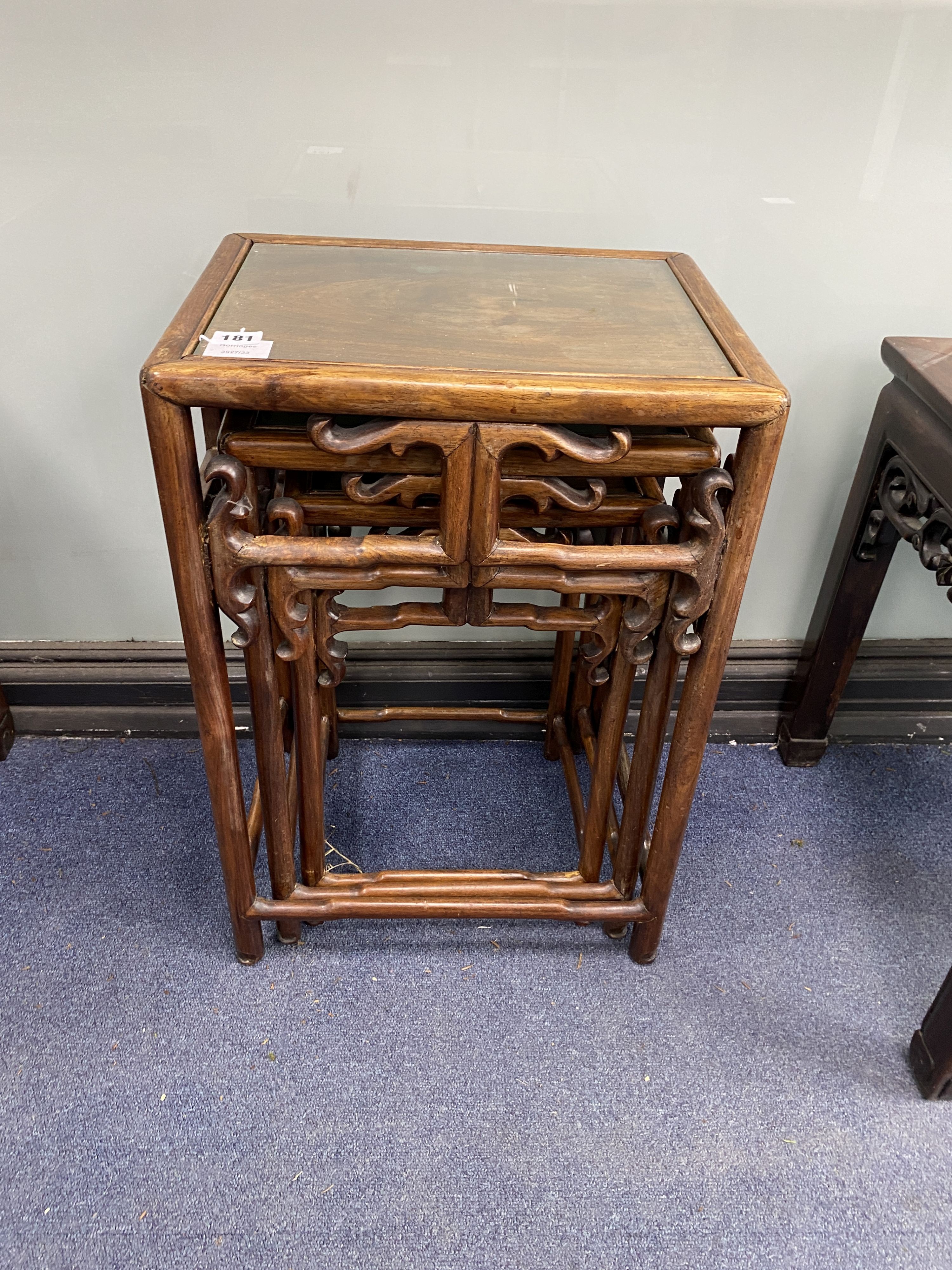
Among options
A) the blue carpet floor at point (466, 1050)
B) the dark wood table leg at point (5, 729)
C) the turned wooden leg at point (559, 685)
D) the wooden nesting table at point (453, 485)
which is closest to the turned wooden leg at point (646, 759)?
the wooden nesting table at point (453, 485)

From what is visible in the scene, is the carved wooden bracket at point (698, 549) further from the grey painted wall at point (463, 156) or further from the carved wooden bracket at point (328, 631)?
the grey painted wall at point (463, 156)

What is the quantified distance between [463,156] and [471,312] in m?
0.40

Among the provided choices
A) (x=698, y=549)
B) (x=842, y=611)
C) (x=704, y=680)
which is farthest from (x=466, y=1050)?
(x=842, y=611)

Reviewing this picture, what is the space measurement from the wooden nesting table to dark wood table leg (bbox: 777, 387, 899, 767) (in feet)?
1.46

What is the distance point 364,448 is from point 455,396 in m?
0.11

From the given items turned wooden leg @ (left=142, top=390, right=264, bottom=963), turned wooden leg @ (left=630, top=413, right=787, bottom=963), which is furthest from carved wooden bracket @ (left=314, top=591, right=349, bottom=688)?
turned wooden leg @ (left=630, top=413, right=787, bottom=963)

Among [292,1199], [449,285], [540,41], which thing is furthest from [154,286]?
[292,1199]

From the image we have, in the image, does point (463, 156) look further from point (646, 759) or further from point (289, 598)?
point (646, 759)

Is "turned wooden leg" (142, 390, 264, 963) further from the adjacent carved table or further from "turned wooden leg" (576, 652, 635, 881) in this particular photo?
the adjacent carved table

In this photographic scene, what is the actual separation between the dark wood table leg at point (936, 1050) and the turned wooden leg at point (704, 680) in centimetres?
36

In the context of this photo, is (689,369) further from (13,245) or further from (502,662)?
(13,245)

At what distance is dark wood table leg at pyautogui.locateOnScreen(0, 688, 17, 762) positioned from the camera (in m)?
1.67

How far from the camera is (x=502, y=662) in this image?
1.72 meters

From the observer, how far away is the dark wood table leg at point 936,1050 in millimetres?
1180
